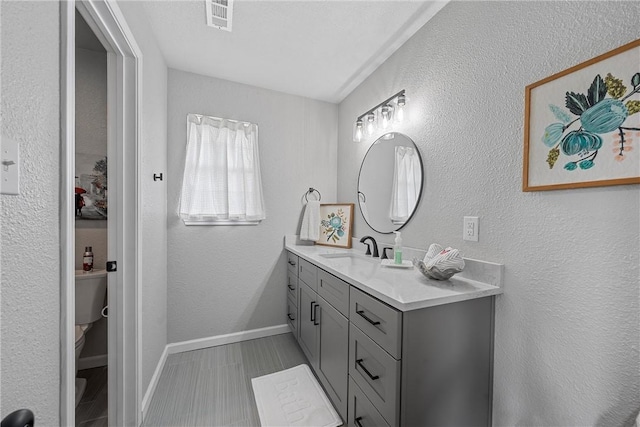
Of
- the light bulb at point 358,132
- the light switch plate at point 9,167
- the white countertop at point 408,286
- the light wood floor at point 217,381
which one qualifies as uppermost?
the light bulb at point 358,132

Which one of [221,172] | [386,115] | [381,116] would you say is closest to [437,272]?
[386,115]

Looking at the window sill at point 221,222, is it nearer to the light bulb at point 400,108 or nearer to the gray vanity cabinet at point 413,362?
the gray vanity cabinet at point 413,362

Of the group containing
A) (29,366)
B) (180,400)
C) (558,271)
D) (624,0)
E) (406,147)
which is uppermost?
(624,0)

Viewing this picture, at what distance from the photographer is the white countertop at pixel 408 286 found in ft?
3.35

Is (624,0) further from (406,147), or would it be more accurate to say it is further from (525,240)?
(406,147)

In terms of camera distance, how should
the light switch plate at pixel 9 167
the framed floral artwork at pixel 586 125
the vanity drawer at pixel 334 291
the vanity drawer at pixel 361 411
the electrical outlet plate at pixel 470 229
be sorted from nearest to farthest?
the light switch plate at pixel 9 167
the framed floral artwork at pixel 586 125
the vanity drawer at pixel 361 411
the electrical outlet plate at pixel 470 229
the vanity drawer at pixel 334 291

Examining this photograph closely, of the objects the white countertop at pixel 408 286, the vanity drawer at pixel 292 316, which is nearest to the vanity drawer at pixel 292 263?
the vanity drawer at pixel 292 316

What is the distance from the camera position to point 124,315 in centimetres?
133

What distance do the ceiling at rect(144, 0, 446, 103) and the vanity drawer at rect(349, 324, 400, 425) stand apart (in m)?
1.84

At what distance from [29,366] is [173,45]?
2070mm

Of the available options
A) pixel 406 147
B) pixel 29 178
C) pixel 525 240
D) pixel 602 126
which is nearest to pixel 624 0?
pixel 602 126

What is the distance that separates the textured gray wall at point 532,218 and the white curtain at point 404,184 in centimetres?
9

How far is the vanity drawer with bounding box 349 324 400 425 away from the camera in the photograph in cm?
100

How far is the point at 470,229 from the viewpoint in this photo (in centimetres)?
130
